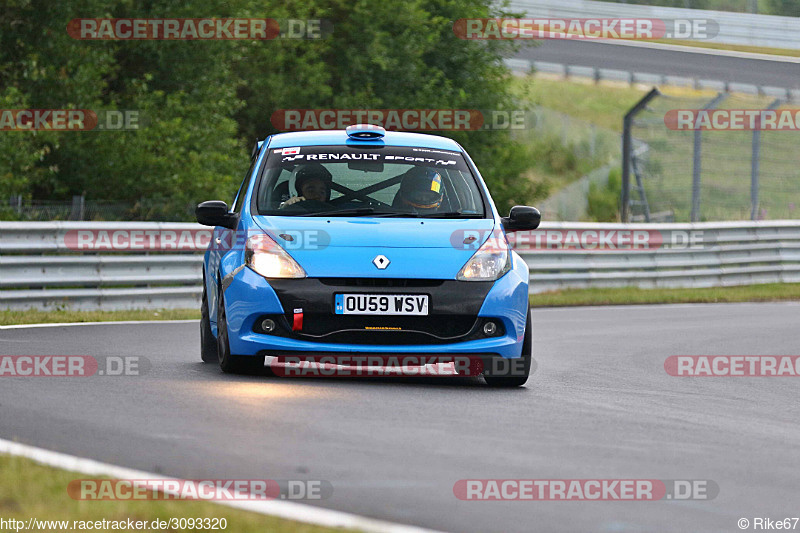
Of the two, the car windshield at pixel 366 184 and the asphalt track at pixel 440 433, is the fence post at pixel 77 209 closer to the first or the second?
the asphalt track at pixel 440 433

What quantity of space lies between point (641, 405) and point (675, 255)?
14.2 m

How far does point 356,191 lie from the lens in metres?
9.98

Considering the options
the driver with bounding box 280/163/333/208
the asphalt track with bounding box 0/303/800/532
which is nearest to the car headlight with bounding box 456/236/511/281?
the asphalt track with bounding box 0/303/800/532

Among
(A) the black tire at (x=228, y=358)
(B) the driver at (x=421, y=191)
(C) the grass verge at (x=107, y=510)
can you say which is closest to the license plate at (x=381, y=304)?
(A) the black tire at (x=228, y=358)

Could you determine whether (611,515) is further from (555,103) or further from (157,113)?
(555,103)

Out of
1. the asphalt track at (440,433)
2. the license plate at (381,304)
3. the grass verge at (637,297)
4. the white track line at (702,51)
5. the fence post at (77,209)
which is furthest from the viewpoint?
the white track line at (702,51)

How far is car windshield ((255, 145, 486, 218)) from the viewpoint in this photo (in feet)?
31.5

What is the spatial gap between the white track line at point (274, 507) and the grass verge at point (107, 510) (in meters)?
0.09

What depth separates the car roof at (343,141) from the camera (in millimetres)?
10289

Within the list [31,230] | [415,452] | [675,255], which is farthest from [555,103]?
[415,452]

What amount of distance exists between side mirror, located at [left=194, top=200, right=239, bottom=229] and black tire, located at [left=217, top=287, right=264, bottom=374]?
58cm

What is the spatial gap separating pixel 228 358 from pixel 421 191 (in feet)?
5.84

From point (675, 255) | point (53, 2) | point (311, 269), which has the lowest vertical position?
point (675, 255)

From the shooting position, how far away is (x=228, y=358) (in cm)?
906
